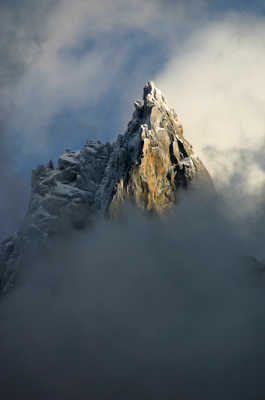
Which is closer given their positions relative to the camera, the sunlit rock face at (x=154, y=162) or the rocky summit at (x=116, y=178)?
the sunlit rock face at (x=154, y=162)

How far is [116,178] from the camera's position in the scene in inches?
5856

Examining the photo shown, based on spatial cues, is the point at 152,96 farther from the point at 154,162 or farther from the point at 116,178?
the point at 116,178

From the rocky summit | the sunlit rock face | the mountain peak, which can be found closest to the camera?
the sunlit rock face

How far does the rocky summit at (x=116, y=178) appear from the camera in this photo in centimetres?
13550

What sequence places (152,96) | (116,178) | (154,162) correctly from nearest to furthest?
(154,162) → (116,178) → (152,96)

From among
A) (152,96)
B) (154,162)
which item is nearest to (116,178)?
(154,162)

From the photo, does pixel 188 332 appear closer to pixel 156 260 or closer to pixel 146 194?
pixel 156 260

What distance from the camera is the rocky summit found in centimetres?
13550

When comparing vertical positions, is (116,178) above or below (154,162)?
above

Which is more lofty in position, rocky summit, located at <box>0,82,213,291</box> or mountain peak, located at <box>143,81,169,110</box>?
mountain peak, located at <box>143,81,169,110</box>

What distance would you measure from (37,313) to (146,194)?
52.6 meters

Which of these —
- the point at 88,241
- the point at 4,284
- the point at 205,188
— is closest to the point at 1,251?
the point at 4,284

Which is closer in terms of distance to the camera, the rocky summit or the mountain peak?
the rocky summit

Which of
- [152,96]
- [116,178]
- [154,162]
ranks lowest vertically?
[154,162]
